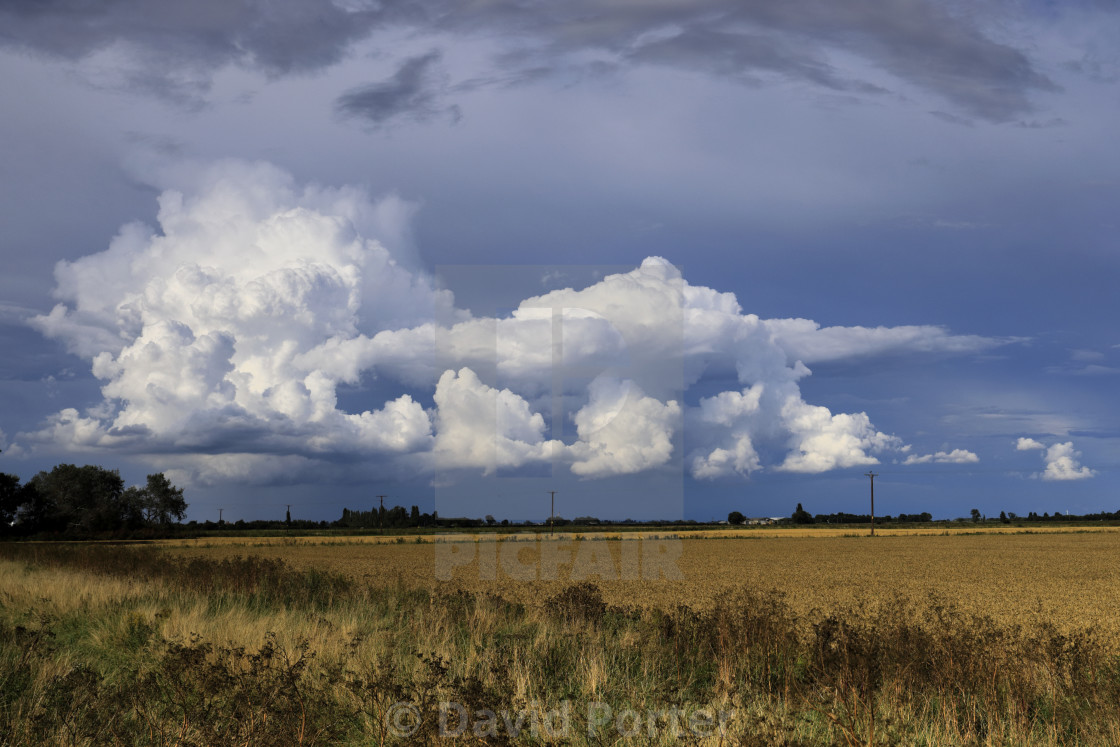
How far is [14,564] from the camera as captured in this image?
3039 centimetres

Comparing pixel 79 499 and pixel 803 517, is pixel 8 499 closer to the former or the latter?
pixel 79 499

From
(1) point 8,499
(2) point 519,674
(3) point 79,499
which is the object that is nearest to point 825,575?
(2) point 519,674

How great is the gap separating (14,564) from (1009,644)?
34292 mm

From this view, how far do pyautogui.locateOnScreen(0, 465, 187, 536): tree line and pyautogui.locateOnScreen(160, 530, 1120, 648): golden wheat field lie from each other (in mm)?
69155

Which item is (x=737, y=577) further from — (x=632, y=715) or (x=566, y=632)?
(x=632, y=715)

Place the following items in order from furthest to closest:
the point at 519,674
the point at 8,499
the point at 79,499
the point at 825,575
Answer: the point at 79,499
the point at 8,499
the point at 825,575
the point at 519,674

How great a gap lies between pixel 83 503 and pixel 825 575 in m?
118

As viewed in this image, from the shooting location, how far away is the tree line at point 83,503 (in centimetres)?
9875

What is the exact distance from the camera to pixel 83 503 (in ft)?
382

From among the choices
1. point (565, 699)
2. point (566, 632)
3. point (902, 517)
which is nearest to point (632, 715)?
point (565, 699)
